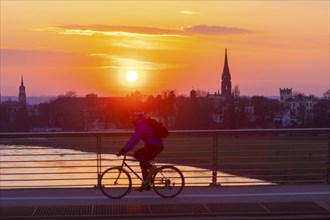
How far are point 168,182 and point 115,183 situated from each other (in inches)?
35.4

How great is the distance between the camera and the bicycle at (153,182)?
33.8 ft

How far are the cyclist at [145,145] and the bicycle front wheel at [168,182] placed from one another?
13 cm

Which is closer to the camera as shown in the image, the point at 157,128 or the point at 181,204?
the point at 181,204

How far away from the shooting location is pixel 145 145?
33.7 ft

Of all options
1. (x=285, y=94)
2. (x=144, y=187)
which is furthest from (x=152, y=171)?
(x=285, y=94)

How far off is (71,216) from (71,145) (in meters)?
4.70

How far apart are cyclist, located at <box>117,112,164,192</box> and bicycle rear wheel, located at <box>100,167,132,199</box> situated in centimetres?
26

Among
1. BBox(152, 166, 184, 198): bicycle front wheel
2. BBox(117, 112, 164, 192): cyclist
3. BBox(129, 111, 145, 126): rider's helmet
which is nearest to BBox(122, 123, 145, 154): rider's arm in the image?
BBox(117, 112, 164, 192): cyclist

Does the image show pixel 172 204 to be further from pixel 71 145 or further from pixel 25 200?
pixel 71 145

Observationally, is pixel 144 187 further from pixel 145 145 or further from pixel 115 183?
pixel 145 145

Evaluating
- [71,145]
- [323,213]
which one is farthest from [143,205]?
[71,145]

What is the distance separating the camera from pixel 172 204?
9680mm

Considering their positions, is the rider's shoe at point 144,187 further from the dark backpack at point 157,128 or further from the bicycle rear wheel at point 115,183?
the dark backpack at point 157,128

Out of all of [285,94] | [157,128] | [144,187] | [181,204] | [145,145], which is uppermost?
[285,94]
